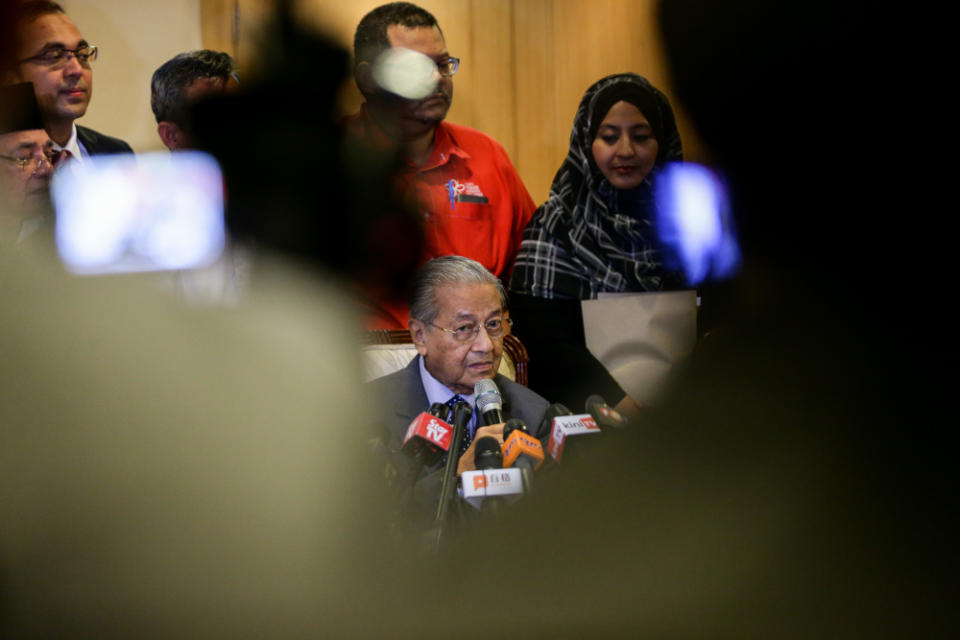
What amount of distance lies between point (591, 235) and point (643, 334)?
172 millimetres

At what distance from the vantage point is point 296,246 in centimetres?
106

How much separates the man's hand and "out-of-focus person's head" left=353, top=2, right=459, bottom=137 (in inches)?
17.3

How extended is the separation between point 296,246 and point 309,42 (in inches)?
11.3

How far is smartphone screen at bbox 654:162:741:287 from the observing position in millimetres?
1164

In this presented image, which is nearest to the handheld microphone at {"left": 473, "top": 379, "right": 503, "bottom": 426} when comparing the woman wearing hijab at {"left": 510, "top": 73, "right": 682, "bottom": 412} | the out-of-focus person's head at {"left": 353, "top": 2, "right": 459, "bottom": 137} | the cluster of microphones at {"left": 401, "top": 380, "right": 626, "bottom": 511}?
the cluster of microphones at {"left": 401, "top": 380, "right": 626, "bottom": 511}

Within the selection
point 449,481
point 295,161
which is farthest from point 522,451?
point 295,161

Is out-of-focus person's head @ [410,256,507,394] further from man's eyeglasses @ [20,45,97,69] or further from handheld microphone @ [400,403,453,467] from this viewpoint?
man's eyeglasses @ [20,45,97,69]

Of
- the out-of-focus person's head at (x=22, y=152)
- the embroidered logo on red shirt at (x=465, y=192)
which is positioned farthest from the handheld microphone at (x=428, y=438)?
the out-of-focus person's head at (x=22, y=152)

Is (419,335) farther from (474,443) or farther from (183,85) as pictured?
(183,85)

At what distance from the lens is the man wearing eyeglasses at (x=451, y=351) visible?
1072mm

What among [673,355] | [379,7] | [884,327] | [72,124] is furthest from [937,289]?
[72,124]

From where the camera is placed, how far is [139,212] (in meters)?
1.01

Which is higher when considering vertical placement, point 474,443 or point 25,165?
point 25,165

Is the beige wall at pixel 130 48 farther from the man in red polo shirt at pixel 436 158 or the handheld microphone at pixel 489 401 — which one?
the handheld microphone at pixel 489 401
